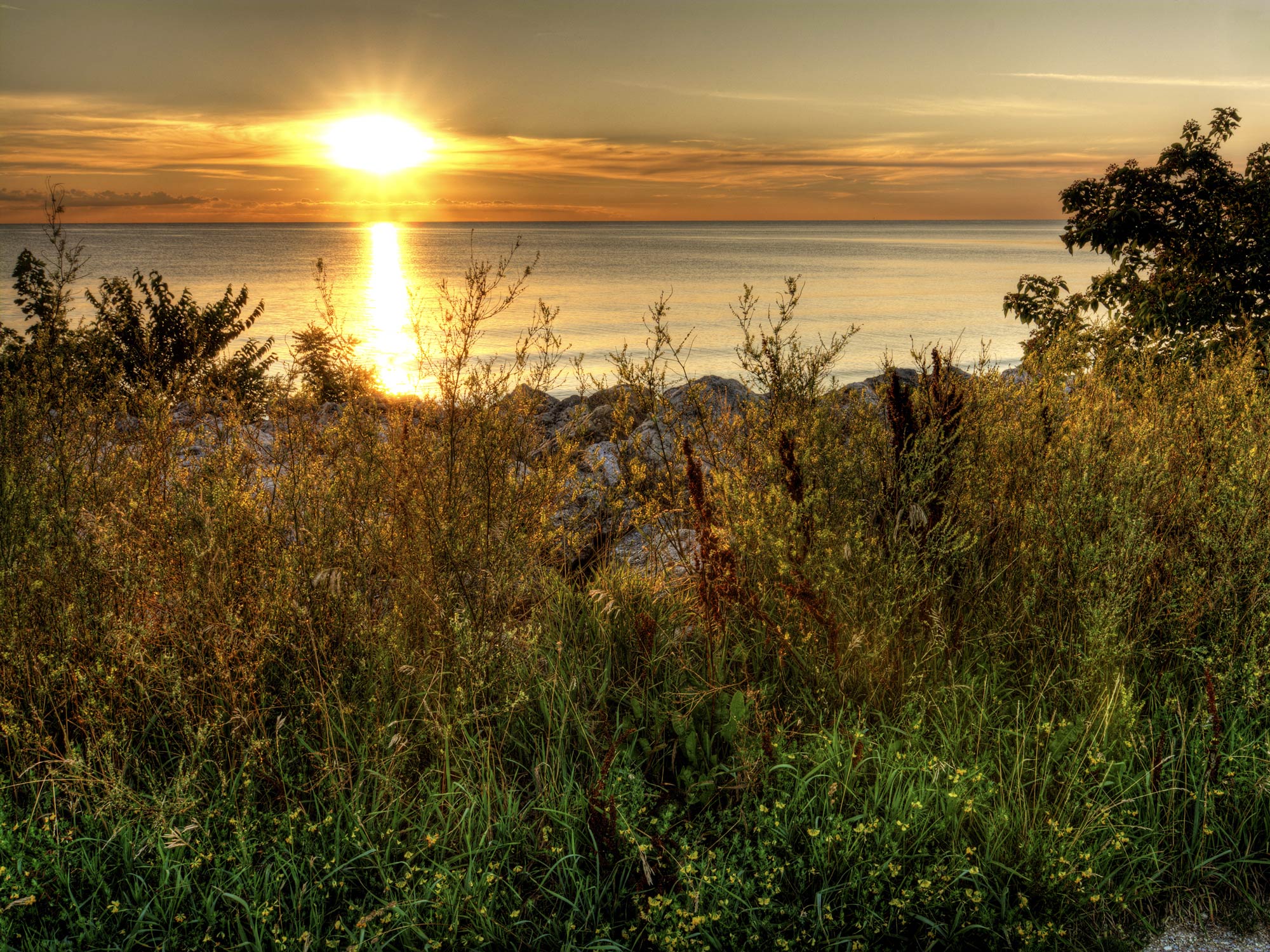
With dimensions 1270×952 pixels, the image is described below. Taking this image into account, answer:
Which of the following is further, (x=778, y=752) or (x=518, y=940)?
(x=778, y=752)

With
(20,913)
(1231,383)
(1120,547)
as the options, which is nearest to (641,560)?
(1120,547)

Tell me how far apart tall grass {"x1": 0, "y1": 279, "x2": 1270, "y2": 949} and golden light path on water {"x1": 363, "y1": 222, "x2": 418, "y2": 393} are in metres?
0.67

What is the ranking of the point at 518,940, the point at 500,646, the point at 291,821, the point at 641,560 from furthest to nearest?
1. the point at 641,560
2. the point at 500,646
3. the point at 291,821
4. the point at 518,940

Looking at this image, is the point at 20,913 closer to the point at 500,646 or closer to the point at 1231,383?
the point at 500,646

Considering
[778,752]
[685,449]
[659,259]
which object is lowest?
[778,752]

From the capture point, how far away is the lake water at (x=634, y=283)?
27047mm

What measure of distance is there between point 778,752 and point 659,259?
85295mm

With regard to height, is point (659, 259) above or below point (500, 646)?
above

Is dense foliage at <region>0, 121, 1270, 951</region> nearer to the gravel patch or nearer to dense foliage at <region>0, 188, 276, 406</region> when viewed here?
the gravel patch

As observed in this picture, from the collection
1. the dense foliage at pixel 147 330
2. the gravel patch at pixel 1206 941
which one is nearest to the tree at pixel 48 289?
the dense foliage at pixel 147 330

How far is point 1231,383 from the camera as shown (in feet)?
18.5

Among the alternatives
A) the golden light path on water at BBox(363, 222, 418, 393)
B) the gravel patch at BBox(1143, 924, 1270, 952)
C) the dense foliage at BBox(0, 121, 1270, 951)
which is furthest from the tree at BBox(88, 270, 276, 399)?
the gravel patch at BBox(1143, 924, 1270, 952)

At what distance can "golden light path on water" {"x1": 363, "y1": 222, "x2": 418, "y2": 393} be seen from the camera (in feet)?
17.3

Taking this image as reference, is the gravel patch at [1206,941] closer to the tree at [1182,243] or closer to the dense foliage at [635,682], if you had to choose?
the dense foliage at [635,682]
